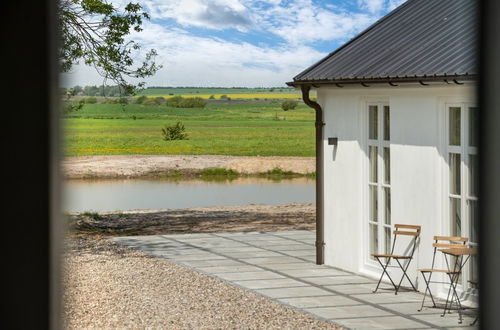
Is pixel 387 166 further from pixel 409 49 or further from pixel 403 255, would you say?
pixel 409 49

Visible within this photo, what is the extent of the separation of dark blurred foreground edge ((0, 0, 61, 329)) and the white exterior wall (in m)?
6.81

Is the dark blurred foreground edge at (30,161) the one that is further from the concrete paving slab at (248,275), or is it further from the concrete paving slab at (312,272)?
the concrete paving slab at (312,272)

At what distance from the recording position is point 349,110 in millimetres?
9117

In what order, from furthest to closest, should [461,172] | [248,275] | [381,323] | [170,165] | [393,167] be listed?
[170,165] < [248,275] < [393,167] < [461,172] < [381,323]

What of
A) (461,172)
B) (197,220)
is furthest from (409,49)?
(197,220)

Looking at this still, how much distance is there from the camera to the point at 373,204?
898 cm

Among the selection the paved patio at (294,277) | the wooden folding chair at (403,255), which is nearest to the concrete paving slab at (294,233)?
the paved patio at (294,277)

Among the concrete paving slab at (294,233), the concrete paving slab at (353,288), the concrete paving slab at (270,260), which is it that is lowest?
the concrete paving slab at (353,288)

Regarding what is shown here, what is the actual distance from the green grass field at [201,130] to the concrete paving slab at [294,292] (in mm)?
30955

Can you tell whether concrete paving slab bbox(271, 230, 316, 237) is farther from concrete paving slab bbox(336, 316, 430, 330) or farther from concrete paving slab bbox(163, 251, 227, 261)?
concrete paving slab bbox(336, 316, 430, 330)

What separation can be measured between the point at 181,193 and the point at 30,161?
83.3 feet

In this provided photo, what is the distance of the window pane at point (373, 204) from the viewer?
29.3 feet

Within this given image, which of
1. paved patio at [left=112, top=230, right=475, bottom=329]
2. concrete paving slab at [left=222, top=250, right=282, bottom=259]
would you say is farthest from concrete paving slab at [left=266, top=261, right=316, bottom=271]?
concrete paving slab at [left=222, top=250, right=282, bottom=259]

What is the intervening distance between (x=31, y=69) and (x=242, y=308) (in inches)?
272
